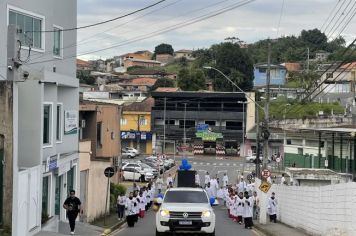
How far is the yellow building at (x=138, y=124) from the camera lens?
99.8 metres

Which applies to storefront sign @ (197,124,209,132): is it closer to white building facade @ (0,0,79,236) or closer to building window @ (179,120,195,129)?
building window @ (179,120,195,129)

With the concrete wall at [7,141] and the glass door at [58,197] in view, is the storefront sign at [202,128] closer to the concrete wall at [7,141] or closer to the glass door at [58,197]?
the glass door at [58,197]

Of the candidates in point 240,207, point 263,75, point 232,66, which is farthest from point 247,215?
point 263,75

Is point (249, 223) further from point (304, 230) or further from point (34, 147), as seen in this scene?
point (34, 147)

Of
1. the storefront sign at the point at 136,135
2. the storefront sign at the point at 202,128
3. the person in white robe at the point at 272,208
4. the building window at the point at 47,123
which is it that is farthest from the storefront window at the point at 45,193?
the storefront sign at the point at 136,135

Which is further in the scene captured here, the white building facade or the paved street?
the paved street

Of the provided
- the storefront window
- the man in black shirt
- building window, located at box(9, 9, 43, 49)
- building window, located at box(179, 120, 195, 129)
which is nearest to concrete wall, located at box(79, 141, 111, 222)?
the storefront window

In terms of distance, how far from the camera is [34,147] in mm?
21203

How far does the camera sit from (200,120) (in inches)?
3935

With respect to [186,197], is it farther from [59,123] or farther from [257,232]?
[59,123]

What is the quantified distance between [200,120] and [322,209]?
261ft

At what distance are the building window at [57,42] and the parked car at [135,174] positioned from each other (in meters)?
32.6

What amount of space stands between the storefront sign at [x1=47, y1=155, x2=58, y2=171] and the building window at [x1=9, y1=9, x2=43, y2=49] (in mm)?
4423

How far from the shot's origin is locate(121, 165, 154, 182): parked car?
61.2 m
